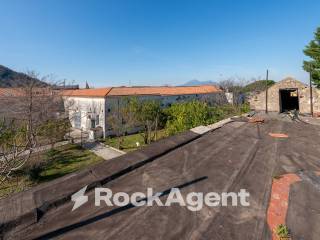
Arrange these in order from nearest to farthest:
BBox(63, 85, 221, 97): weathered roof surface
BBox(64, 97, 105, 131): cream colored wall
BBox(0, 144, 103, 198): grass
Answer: BBox(0, 144, 103, 198): grass < BBox(64, 97, 105, 131): cream colored wall < BBox(63, 85, 221, 97): weathered roof surface

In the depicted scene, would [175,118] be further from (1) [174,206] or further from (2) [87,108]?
(1) [174,206]

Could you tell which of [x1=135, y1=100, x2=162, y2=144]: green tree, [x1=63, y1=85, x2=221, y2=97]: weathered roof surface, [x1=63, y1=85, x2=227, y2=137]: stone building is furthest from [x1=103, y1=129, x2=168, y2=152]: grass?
[x1=63, y1=85, x2=221, y2=97]: weathered roof surface

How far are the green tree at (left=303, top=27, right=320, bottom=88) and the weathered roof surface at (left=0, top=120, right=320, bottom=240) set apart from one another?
22219 millimetres

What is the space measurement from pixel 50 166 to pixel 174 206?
1635cm

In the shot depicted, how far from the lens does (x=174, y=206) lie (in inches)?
111

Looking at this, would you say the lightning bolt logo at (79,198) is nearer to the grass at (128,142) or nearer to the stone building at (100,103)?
the grass at (128,142)

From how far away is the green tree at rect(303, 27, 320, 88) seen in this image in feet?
73.7

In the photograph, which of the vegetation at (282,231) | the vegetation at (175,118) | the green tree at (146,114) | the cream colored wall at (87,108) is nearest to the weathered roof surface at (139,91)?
the cream colored wall at (87,108)

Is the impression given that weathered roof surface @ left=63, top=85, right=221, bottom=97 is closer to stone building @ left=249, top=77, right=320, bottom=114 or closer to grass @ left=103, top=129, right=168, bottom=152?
grass @ left=103, top=129, right=168, bottom=152

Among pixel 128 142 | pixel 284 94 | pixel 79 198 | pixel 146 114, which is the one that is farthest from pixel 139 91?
pixel 79 198

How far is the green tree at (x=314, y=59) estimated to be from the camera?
22453 millimetres

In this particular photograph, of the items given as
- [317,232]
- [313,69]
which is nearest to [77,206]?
[317,232]

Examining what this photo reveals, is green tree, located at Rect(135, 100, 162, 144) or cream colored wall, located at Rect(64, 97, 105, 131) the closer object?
green tree, located at Rect(135, 100, 162, 144)

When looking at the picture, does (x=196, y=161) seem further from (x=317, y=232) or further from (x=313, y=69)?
(x=313, y=69)
